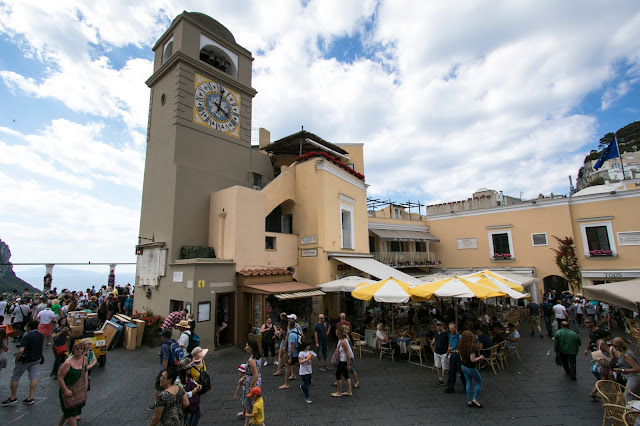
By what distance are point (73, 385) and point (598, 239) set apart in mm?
25373

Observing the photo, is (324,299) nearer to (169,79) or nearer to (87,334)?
(87,334)

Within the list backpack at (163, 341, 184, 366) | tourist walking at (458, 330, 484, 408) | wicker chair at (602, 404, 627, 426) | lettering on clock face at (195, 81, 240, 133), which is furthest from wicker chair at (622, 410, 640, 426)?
lettering on clock face at (195, 81, 240, 133)

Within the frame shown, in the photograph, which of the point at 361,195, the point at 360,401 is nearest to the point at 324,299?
the point at 361,195

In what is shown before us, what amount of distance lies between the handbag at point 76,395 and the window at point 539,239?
79.4 ft

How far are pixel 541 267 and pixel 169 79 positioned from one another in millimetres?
Result: 24263

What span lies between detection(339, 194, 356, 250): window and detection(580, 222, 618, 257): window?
15.0 meters

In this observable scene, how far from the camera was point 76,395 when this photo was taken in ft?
15.3

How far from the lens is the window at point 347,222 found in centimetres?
1595

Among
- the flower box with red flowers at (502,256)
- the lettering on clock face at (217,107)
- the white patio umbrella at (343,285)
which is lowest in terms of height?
the white patio umbrella at (343,285)

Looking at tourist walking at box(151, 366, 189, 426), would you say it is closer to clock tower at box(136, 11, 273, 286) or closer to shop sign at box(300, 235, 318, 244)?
clock tower at box(136, 11, 273, 286)

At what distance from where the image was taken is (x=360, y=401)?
6.28m

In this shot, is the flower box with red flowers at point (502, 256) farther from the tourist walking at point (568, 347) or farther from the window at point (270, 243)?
the window at point (270, 243)

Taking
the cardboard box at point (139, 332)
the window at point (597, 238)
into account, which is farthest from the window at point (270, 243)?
the window at point (597, 238)

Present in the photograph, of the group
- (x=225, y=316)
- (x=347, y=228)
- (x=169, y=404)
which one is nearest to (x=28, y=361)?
(x=169, y=404)
